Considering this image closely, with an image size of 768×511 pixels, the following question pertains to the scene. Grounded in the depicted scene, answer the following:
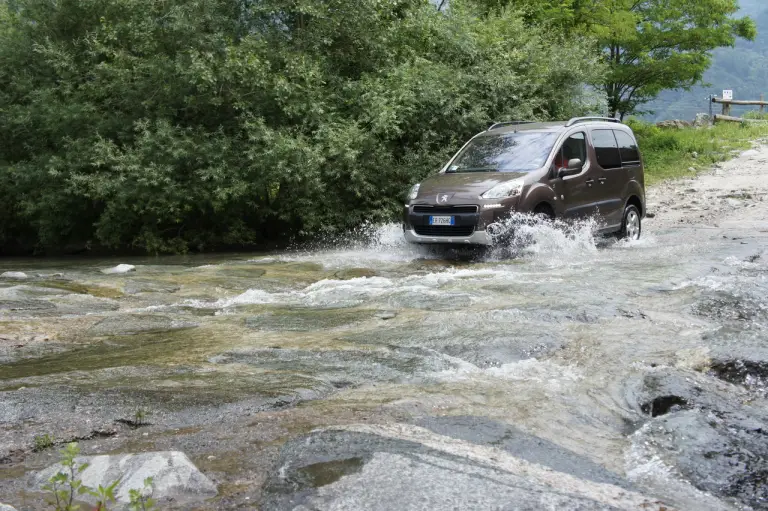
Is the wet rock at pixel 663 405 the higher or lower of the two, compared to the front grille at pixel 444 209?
lower

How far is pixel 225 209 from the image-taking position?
15.3 metres

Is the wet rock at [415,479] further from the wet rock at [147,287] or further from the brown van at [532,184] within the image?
the brown van at [532,184]

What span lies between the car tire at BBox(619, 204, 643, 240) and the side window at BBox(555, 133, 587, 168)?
1.52m

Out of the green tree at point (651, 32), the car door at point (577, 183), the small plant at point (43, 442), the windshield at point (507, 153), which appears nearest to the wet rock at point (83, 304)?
the small plant at point (43, 442)

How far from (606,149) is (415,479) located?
399 inches

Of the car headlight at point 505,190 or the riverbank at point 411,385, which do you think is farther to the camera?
the car headlight at point 505,190

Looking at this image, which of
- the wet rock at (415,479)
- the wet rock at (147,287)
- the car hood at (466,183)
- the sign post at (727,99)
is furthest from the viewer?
the sign post at (727,99)

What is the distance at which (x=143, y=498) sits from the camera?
3.01 metres

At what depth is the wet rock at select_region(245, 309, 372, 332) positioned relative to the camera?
258 inches

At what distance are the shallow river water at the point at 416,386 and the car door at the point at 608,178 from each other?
10.5 ft

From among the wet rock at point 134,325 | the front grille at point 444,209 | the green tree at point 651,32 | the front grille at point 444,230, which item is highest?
the green tree at point 651,32

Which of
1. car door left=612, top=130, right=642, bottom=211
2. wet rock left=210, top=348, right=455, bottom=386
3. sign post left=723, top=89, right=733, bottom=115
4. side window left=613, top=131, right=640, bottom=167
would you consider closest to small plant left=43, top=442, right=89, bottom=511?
wet rock left=210, top=348, right=455, bottom=386

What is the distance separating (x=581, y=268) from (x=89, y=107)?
1033cm

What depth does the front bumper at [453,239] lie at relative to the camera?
411 inches
